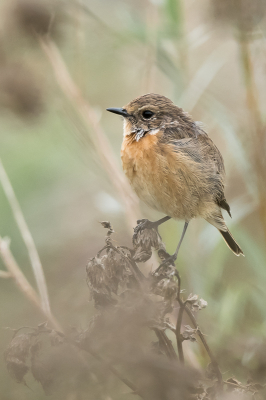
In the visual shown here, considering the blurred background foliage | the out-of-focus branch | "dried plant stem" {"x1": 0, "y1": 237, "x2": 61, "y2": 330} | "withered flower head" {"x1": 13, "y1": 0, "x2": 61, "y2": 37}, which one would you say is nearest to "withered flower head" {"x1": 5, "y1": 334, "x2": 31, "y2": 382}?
the blurred background foliage

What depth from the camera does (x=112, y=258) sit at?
84.5 inches

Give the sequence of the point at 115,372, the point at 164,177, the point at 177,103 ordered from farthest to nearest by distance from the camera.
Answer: the point at 177,103
the point at 164,177
the point at 115,372

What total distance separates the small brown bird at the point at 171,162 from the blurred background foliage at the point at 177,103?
0.46ft

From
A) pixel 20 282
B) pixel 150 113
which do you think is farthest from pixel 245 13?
pixel 20 282

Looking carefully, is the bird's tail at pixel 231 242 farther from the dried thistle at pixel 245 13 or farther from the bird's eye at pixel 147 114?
the dried thistle at pixel 245 13

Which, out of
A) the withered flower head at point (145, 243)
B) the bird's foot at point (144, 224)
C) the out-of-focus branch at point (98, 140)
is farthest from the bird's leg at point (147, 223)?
the withered flower head at point (145, 243)

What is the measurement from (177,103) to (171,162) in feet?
1.56

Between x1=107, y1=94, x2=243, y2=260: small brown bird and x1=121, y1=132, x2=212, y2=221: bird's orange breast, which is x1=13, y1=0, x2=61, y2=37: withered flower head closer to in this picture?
x1=107, y1=94, x2=243, y2=260: small brown bird

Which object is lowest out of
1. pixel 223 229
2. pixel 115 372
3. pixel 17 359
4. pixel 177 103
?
pixel 115 372

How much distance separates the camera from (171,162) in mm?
3348

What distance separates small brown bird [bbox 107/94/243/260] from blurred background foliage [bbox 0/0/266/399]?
0.14 metres

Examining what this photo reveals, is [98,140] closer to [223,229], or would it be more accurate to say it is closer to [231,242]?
[223,229]

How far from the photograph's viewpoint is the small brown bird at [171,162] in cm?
335

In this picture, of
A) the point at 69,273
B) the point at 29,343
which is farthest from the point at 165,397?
the point at 69,273
